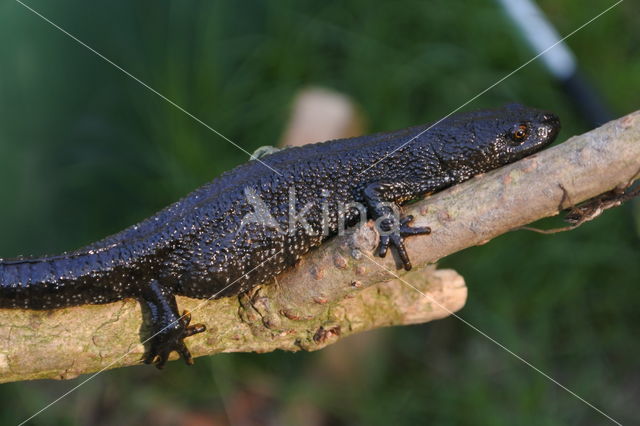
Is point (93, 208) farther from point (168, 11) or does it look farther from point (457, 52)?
point (457, 52)

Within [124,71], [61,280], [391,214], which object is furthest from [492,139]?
[124,71]

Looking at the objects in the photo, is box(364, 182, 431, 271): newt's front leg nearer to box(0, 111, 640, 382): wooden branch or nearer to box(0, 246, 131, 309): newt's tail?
box(0, 111, 640, 382): wooden branch

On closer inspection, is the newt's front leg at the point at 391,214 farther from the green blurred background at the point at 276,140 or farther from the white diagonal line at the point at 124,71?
the green blurred background at the point at 276,140

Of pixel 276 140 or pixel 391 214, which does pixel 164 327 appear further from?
pixel 276 140

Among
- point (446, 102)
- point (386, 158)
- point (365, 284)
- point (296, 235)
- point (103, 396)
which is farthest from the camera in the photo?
point (446, 102)

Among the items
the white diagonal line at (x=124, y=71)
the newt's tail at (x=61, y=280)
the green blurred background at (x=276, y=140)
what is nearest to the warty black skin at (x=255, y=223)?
the newt's tail at (x=61, y=280)

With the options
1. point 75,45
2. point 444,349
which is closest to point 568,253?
point 444,349
